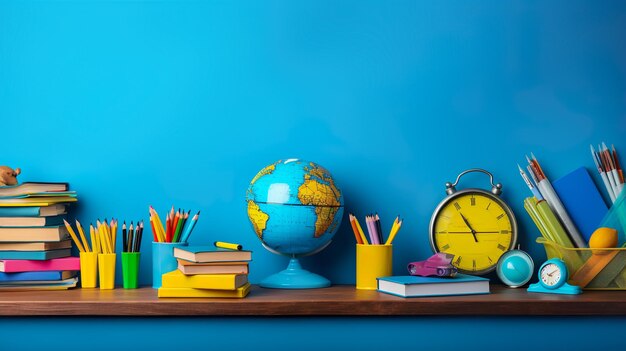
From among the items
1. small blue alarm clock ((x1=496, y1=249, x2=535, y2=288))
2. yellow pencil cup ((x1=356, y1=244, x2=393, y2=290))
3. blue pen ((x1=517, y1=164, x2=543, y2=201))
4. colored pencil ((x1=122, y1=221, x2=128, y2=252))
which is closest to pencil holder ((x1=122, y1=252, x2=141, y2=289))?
colored pencil ((x1=122, y1=221, x2=128, y2=252))

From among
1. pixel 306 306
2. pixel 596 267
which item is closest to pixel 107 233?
pixel 306 306

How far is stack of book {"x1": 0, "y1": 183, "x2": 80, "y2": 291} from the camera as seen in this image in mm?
1976

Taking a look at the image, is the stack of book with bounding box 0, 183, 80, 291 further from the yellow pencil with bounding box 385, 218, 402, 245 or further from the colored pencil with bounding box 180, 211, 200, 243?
the yellow pencil with bounding box 385, 218, 402, 245

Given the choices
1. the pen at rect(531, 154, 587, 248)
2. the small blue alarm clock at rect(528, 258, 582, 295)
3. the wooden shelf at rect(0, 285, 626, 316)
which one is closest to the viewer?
the wooden shelf at rect(0, 285, 626, 316)

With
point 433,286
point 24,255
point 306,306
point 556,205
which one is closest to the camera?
point 306,306

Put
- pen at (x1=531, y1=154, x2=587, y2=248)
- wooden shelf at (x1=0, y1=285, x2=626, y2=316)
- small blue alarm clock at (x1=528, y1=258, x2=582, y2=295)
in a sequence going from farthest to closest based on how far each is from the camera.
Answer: pen at (x1=531, y1=154, x2=587, y2=248), small blue alarm clock at (x1=528, y1=258, x2=582, y2=295), wooden shelf at (x1=0, y1=285, x2=626, y2=316)

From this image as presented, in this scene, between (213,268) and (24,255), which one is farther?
(24,255)

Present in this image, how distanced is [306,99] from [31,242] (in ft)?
2.97

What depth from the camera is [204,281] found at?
71.1 inches

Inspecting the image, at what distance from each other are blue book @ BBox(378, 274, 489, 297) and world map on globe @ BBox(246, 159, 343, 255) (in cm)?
24

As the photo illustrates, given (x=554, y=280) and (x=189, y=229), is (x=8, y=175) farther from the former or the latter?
(x=554, y=280)

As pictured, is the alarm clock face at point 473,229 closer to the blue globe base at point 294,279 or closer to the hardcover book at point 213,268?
the blue globe base at point 294,279

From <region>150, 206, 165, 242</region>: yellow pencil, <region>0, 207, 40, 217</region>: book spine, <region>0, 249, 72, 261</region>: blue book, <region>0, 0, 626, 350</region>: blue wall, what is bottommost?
<region>0, 249, 72, 261</region>: blue book

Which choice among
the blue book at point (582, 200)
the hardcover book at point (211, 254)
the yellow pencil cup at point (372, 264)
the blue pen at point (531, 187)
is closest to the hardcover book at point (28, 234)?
the hardcover book at point (211, 254)
